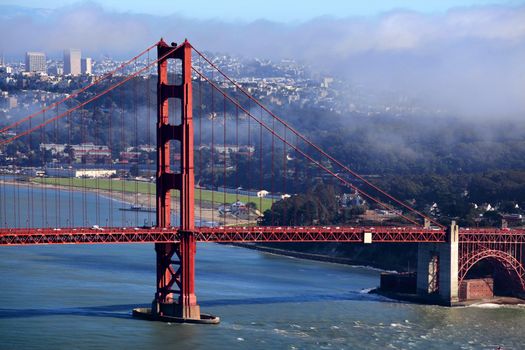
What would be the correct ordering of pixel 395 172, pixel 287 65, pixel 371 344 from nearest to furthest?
pixel 371 344
pixel 395 172
pixel 287 65

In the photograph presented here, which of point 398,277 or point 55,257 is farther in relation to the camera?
point 55,257

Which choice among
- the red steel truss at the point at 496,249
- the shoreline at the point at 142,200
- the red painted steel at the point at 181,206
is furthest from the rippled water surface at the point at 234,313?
the shoreline at the point at 142,200

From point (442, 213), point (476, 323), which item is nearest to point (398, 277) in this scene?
point (476, 323)

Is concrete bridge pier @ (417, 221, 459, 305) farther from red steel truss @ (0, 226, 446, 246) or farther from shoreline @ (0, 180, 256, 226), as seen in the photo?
shoreline @ (0, 180, 256, 226)

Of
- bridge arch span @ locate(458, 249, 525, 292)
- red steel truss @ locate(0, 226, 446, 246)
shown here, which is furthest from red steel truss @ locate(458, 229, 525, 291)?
red steel truss @ locate(0, 226, 446, 246)

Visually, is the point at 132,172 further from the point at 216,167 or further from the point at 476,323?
the point at 476,323

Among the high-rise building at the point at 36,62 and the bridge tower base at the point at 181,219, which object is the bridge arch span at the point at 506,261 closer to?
the bridge tower base at the point at 181,219
